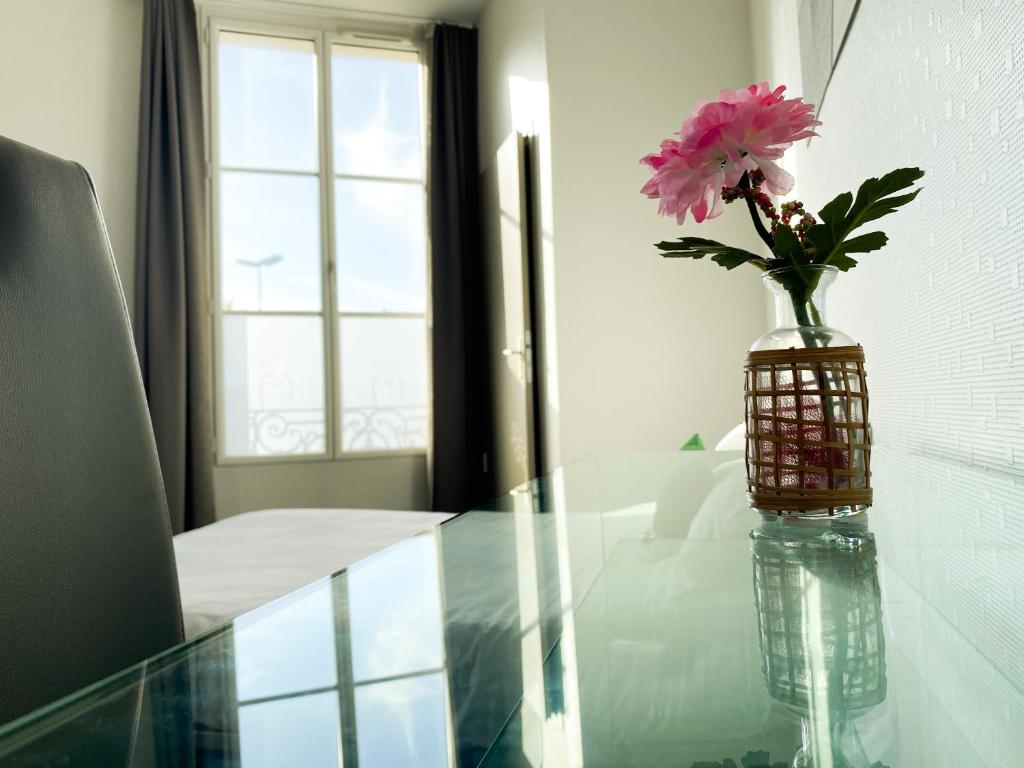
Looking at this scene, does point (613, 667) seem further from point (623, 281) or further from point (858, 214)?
point (623, 281)

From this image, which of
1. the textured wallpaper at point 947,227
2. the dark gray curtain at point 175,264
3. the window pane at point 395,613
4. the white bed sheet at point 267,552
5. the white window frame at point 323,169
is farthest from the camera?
the white window frame at point 323,169

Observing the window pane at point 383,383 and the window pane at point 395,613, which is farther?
the window pane at point 383,383

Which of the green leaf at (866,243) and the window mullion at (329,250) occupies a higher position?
the window mullion at (329,250)

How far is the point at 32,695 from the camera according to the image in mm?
659

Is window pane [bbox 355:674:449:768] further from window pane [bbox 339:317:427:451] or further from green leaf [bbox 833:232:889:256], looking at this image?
window pane [bbox 339:317:427:451]

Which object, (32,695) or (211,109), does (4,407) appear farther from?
(211,109)

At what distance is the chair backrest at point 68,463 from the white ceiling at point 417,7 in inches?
140

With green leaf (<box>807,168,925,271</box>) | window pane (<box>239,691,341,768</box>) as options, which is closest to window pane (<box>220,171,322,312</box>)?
green leaf (<box>807,168,925,271</box>)

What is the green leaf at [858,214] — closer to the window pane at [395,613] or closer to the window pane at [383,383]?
the window pane at [395,613]

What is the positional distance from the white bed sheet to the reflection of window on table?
637mm

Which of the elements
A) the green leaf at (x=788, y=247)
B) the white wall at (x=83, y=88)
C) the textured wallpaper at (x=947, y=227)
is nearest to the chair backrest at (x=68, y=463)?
Result: the green leaf at (x=788, y=247)

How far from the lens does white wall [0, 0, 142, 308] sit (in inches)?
127

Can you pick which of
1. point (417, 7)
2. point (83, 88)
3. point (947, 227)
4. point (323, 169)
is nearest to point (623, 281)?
point (323, 169)

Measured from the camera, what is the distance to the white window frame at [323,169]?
3.82m
